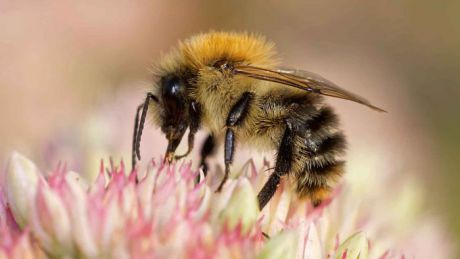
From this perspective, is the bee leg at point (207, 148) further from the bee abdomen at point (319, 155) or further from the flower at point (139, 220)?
the flower at point (139, 220)

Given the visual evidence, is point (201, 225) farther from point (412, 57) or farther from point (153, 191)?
point (412, 57)

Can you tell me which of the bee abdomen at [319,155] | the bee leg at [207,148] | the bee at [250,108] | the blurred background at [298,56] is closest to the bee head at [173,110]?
the bee at [250,108]

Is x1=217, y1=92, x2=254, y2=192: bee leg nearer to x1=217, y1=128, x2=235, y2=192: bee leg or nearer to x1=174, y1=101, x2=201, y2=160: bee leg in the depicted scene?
x1=217, y1=128, x2=235, y2=192: bee leg

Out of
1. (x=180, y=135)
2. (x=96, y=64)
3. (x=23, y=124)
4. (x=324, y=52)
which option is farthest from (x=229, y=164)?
(x=324, y=52)

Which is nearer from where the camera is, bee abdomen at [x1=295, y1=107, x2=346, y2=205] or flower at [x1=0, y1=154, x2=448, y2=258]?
flower at [x1=0, y1=154, x2=448, y2=258]

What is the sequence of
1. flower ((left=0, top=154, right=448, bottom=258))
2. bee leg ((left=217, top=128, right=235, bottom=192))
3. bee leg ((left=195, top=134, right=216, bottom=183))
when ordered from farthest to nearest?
bee leg ((left=195, top=134, right=216, bottom=183)), bee leg ((left=217, top=128, right=235, bottom=192)), flower ((left=0, top=154, right=448, bottom=258))

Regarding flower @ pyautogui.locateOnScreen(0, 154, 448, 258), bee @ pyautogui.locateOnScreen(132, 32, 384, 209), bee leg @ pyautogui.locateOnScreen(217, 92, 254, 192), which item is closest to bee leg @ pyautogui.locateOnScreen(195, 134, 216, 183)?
bee @ pyautogui.locateOnScreen(132, 32, 384, 209)
